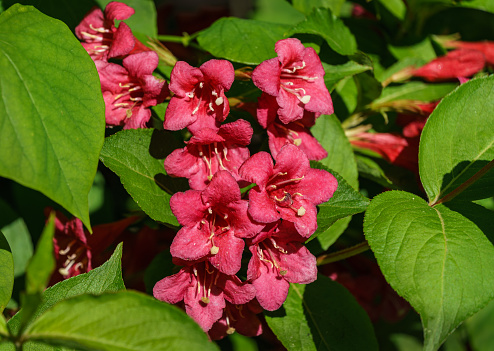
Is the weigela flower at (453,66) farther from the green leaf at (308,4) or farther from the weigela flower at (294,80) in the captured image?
the weigela flower at (294,80)

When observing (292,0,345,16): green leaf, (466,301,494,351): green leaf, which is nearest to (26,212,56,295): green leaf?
(292,0,345,16): green leaf

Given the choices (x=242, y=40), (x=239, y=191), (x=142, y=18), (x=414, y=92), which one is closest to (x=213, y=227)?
(x=239, y=191)

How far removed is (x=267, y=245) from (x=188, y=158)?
0.26 metres

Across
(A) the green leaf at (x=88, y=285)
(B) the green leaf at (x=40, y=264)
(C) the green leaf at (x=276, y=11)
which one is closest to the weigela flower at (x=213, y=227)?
(A) the green leaf at (x=88, y=285)

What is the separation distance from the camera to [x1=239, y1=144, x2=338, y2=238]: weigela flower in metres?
1.01

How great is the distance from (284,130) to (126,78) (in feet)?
1.24

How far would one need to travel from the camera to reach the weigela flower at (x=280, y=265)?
1.06 meters

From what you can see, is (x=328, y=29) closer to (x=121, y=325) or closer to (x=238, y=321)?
(x=238, y=321)

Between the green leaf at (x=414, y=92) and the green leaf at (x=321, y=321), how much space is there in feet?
2.08

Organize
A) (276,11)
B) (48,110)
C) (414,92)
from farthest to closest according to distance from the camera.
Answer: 1. (276,11)
2. (414,92)
3. (48,110)

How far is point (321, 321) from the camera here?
1.26 meters

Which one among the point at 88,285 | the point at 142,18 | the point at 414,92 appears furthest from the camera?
the point at 414,92

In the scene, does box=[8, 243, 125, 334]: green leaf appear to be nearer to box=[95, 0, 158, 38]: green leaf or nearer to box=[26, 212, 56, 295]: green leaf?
box=[26, 212, 56, 295]: green leaf

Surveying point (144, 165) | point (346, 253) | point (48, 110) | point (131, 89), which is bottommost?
point (346, 253)
